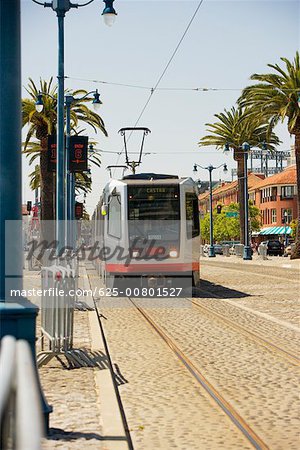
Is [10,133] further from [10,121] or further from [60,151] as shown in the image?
[60,151]

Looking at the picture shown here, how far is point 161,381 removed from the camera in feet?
28.6

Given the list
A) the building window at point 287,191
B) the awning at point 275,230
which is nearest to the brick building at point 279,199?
the building window at point 287,191

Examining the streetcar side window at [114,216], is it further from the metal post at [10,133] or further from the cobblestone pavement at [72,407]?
the metal post at [10,133]

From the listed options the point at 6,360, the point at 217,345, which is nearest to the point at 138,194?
the point at 217,345

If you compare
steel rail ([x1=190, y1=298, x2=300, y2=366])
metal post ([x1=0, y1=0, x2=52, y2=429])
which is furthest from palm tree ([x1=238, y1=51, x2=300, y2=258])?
metal post ([x1=0, y1=0, x2=52, y2=429])

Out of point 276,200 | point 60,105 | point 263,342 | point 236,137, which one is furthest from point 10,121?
point 276,200

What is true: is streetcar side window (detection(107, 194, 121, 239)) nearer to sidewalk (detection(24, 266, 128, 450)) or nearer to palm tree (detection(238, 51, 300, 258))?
sidewalk (detection(24, 266, 128, 450))

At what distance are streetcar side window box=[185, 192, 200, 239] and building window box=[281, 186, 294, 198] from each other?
310 ft

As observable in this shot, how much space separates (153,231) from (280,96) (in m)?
24.2

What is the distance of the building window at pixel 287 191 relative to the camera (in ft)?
375

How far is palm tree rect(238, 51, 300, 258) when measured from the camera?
41906 millimetres

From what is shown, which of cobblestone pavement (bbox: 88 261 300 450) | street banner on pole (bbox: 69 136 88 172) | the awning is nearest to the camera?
cobblestone pavement (bbox: 88 261 300 450)

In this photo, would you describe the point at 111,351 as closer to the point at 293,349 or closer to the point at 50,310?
the point at 50,310

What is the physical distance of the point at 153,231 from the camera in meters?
21.0
